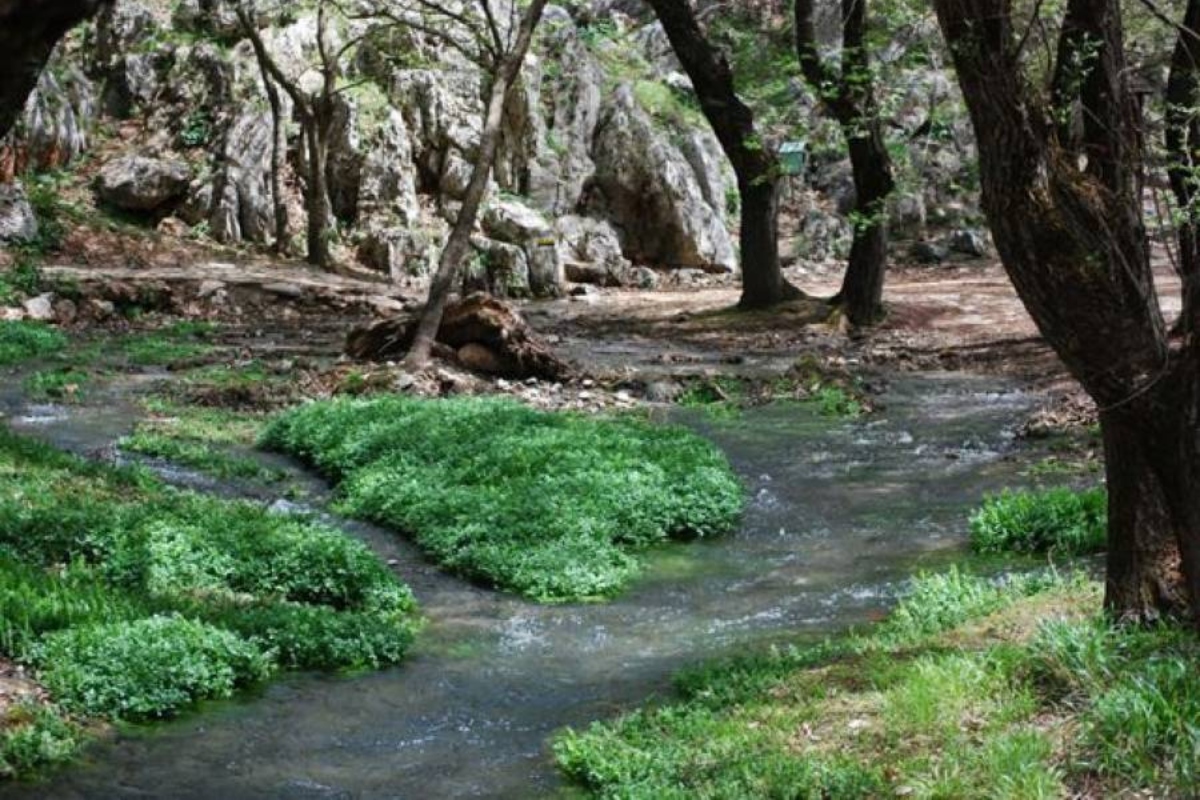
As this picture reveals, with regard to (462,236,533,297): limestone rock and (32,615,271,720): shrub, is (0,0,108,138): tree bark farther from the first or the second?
(462,236,533,297): limestone rock

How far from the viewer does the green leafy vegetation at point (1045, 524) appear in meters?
8.74

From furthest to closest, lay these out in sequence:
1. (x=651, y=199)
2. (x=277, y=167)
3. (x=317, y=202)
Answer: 1. (x=651, y=199)
2. (x=277, y=167)
3. (x=317, y=202)

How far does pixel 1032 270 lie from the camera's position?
5.51 m

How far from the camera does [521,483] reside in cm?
1026

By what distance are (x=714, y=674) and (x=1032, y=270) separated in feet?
8.49

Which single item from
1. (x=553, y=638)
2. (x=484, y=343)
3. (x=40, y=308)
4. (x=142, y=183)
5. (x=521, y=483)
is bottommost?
(x=553, y=638)

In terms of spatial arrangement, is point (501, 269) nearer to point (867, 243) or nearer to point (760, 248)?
point (760, 248)

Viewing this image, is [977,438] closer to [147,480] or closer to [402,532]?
[402,532]

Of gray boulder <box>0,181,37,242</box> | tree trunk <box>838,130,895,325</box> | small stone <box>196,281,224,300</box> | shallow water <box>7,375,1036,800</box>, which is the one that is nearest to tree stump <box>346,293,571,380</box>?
shallow water <box>7,375,1036,800</box>

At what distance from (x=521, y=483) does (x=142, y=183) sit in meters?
21.3

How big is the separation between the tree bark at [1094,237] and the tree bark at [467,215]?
10.5 meters

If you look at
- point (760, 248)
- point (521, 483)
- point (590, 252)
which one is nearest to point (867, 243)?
point (760, 248)

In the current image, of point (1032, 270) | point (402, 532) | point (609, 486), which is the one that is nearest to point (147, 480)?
point (402, 532)

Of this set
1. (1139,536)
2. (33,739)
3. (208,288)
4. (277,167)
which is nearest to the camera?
(33,739)
